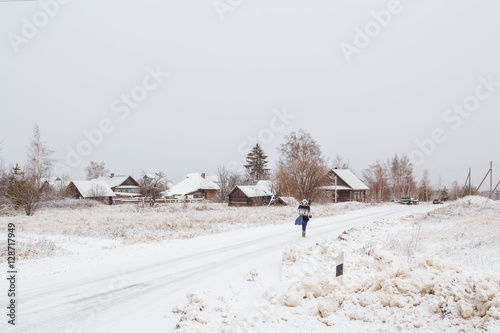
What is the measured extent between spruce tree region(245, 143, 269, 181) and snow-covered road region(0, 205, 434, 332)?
6122 cm

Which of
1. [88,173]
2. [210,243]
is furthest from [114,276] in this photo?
[88,173]

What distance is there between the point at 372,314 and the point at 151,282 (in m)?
5.15

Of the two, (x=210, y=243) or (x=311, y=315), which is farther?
(x=210, y=243)

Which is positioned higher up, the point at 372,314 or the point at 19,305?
the point at 372,314

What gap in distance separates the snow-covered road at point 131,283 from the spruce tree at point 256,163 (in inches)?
2410

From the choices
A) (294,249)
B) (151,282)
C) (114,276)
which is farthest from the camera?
(294,249)

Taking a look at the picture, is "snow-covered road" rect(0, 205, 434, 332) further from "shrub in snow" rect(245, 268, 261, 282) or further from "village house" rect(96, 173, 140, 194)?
"village house" rect(96, 173, 140, 194)

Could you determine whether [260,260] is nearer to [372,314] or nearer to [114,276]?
[114,276]

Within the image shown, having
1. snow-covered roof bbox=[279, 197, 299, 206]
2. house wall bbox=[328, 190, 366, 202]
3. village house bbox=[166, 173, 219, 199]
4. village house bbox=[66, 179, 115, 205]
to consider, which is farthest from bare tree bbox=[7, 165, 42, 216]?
village house bbox=[166, 173, 219, 199]

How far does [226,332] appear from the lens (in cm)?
465

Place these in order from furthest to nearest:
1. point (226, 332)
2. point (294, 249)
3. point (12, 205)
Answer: point (12, 205) < point (294, 249) < point (226, 332)

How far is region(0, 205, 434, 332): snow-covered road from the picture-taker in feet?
17.4

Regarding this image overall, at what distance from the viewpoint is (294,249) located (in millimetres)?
9750

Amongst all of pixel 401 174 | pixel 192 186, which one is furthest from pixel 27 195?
pixel 401 174
